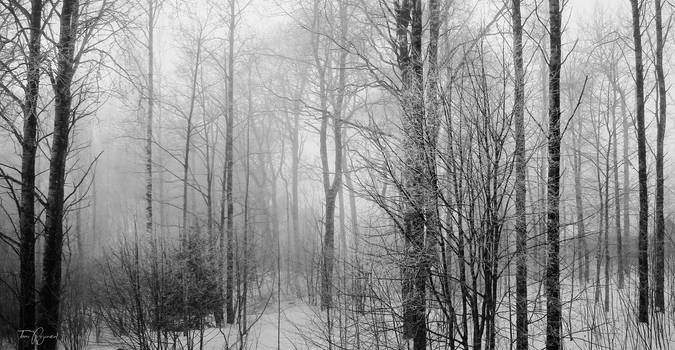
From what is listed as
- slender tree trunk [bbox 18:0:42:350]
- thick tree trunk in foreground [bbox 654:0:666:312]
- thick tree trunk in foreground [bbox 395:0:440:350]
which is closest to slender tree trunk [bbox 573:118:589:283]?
thick tree trunk in foreground [bbox 654:0:666:312]

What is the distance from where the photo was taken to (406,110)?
3.56 m

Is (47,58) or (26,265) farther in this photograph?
(26,265)

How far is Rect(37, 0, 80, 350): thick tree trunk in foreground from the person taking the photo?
4.93 metres

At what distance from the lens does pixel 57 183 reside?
5.12 meters

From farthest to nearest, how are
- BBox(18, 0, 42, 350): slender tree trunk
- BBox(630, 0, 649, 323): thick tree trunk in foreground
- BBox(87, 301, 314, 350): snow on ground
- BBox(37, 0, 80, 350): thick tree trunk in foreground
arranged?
1. BBox(630, 0, 649, 323): thick tree trunk in foreground
2. BBox(87, 301, 314, 350): snow on ground
3. BBox(37, 0, 80, 350): thick tree trunk in foreground
4. BBox(18, 0, 42, 350): slender tree trunk

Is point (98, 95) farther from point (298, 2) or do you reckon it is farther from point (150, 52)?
point (150, 52)

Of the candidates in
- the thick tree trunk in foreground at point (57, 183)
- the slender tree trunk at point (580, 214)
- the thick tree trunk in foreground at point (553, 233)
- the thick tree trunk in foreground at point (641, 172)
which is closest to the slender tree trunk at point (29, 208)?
the thick tree trunk in foreground at point (57, 183)

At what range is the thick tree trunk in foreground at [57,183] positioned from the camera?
4.93 m

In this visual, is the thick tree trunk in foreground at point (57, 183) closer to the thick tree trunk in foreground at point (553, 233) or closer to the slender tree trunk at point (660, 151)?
the thick tree trunk in foreground at point (553, 233)

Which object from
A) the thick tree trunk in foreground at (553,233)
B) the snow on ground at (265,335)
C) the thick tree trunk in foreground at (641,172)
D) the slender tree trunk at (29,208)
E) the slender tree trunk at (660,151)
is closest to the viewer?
the thick tree trunk in foreground at (553,233)

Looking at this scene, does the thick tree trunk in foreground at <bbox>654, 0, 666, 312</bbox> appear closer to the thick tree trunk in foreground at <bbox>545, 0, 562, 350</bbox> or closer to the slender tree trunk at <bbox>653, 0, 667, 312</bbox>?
the slender tree trunk at <bbox>653, 0, 667, 312</bbox>

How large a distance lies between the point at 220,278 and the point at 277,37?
1197cm

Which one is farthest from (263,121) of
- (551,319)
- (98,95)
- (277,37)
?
(551,319)

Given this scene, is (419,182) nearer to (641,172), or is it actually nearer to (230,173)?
(641,172)
